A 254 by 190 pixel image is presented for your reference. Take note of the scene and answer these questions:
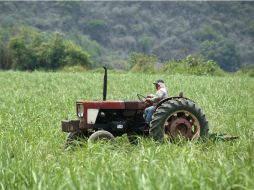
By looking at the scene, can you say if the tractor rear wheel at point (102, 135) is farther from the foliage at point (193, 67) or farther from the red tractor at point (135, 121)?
the foliage at point (193, 67)

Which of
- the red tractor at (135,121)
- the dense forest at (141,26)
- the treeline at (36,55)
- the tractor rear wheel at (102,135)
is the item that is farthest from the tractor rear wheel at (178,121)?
the dense forest at (141,26)

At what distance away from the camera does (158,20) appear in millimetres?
141125

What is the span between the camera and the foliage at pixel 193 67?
48269 mm

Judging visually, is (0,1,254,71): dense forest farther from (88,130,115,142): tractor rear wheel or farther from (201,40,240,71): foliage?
(88,130,115,142): tractor rear wheel

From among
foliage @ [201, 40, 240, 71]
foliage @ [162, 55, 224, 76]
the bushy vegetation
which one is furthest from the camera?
foliage @ [201, 40, 240, 71]

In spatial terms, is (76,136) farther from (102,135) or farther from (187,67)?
(187,67)

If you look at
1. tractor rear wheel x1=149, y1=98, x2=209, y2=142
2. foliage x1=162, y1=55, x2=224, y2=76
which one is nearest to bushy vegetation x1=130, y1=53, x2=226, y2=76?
foliage x1=162, y1=55, x2=224, y2=76

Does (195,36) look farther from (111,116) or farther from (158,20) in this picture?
(111,116)

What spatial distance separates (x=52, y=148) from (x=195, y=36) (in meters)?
121

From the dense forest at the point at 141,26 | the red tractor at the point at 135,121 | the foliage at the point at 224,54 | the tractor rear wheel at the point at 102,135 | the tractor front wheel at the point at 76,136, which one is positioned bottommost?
the tractor front wheel at the point at 76,136

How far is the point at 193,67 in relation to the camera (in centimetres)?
5006

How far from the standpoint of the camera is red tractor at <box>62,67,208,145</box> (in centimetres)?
702

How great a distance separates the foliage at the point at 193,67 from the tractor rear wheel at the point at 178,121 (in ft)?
131

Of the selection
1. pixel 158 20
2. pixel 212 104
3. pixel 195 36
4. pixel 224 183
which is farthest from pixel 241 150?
pixel 158 20
